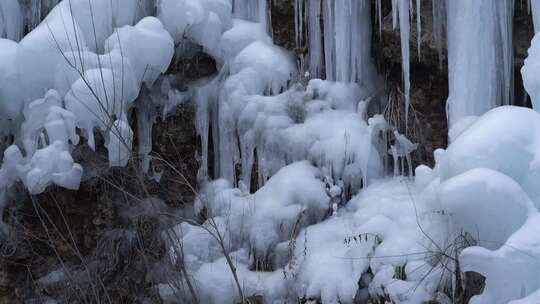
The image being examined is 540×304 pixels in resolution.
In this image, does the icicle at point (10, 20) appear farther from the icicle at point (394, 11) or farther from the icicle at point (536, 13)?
the icicle at point (536, 13)

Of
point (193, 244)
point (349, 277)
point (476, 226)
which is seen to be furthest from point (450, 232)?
point (193, 244)

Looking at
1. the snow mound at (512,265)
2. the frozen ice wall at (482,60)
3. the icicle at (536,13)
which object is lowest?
the snow mound at (512,265)

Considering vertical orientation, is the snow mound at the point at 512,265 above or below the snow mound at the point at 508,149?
below

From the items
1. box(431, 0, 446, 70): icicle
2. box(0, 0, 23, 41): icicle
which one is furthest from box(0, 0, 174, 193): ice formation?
box(431, 0, 446, 70): icicle

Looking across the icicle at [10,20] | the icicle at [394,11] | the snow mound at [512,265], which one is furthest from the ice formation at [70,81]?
the snow mound at [512,265]

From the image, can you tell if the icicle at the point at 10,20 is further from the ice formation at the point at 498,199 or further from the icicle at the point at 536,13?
the icicle at the point at 536,13

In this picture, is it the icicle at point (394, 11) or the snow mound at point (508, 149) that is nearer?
the snow mound at point (508, 149)

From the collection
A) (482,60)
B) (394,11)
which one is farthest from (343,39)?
(482,60)

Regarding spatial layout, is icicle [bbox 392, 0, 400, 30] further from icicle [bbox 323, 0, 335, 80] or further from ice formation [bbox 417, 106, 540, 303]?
ice formation [bbox 417, 106, 540, 303]

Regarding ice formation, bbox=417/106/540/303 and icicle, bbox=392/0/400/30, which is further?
icicle, bbox=392/0/400/30

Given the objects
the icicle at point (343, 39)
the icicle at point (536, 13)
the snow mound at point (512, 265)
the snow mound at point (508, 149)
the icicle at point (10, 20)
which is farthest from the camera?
the icicle at point (10, 20)

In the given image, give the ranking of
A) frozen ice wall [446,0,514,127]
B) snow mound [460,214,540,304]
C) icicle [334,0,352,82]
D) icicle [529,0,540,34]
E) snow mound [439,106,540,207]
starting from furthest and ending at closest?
1. icicle [334,0,352,82]
2. frozen ice wall [446,0,514,127]
3. icicle [529,0,540,34]
4. snow mound [439,106,540,207]
5. snow mound [460,214,540,304]

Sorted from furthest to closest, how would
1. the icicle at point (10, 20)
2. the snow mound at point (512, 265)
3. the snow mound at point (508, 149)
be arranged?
the icicle at point (10, 20) < the snow mound at point (508, 149) < the snow mound at point (512, 265)

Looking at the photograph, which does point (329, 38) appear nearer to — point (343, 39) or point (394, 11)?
point (343, 39)
